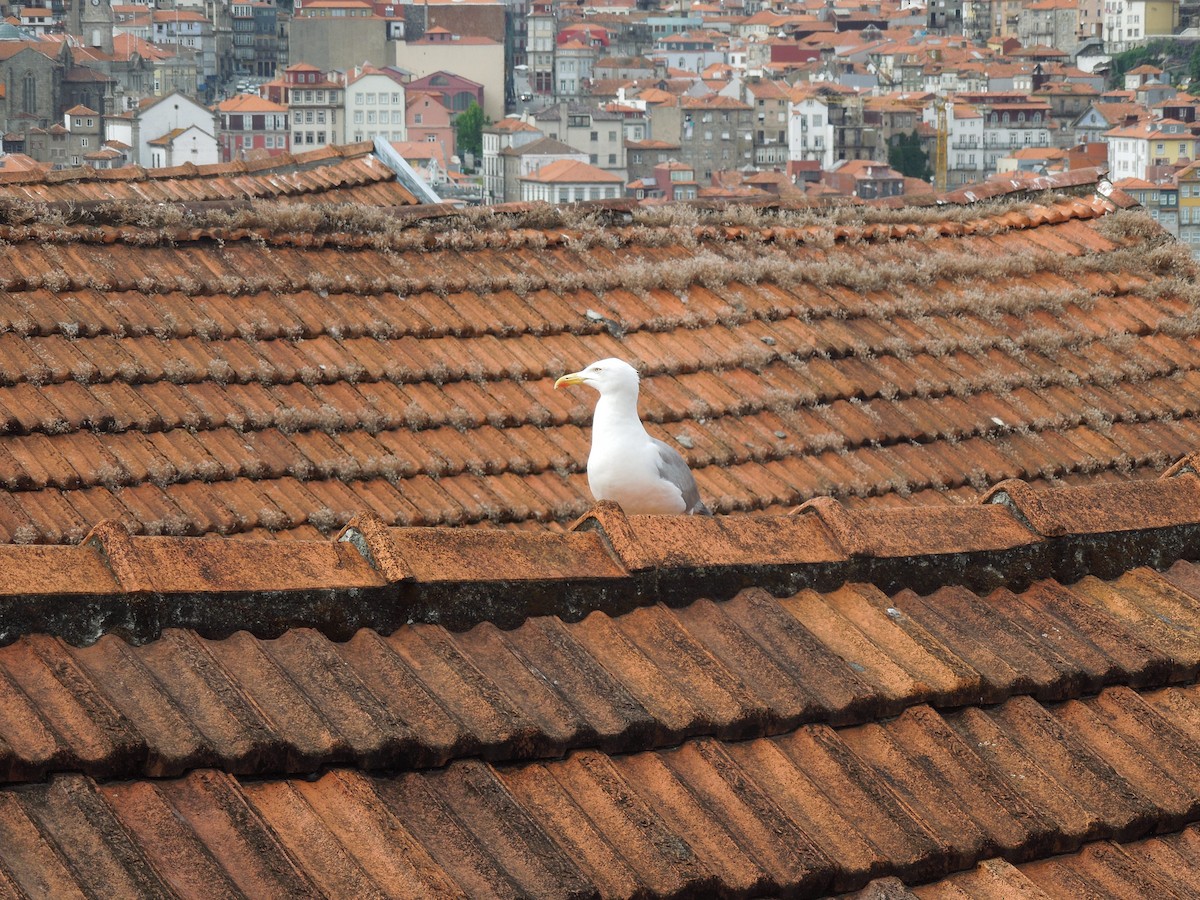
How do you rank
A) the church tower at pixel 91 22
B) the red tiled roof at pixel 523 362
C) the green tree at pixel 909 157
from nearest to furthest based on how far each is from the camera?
1. the red tiled roof at pixel 523 362
2. the green tree at pixel 909 157
3. the church tower at pixel 91 22

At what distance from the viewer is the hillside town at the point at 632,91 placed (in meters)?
67.4

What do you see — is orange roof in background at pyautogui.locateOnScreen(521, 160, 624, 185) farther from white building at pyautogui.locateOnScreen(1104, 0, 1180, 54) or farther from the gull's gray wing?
the gull's gray wing

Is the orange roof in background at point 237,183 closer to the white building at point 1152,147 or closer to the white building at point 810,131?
the white building at point 1152,147

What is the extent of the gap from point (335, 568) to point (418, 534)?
0.17 meters

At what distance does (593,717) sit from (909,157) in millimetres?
77156

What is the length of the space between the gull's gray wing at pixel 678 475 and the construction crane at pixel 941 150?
70.2m

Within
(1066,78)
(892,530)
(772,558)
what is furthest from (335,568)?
(1066,78)

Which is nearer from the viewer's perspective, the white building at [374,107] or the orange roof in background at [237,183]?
the orange roof in background at [237,183]

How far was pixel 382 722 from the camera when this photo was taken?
2492mm

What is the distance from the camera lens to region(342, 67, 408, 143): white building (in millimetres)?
80062

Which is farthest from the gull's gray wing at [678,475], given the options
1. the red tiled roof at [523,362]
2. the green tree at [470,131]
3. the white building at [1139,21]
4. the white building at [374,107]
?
the white building at [1139,21]

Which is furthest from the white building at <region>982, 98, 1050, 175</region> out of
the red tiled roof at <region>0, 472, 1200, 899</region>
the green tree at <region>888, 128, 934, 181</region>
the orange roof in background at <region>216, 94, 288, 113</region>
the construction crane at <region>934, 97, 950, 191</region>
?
the red tiled roof at <region>0, 472, 1200, 899</region>

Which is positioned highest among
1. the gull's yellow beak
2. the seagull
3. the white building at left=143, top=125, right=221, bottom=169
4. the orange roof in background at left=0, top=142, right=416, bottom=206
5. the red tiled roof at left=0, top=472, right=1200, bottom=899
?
the white building at left=143, top=125, right=221, bottom=169

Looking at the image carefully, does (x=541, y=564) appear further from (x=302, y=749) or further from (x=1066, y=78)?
(x=1066, y=78)
